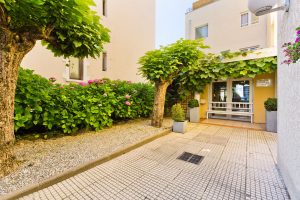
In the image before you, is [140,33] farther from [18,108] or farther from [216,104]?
[18,108]

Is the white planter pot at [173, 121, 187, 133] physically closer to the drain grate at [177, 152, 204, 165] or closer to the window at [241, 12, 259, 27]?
the drain grate at [177, 152, 204, 165]

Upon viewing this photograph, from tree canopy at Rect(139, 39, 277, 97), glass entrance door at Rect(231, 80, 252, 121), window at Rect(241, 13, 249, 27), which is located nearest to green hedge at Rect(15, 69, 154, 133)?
tree canopy at Rect(139, 39, 277, 97)

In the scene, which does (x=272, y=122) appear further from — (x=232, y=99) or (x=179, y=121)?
(x=179, y=121)

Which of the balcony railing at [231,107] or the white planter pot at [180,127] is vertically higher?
the balcony railing at [231,107]

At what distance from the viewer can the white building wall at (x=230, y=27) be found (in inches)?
376

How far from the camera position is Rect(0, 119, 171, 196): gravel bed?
7.71 feet

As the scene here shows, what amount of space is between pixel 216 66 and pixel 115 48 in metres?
5.78

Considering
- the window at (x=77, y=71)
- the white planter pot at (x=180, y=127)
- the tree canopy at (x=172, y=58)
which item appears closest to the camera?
the tree canopy at (x=172, y=58)

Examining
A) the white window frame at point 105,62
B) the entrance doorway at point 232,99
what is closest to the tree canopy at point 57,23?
the white window frame at point 105,62

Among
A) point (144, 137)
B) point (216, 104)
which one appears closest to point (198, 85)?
point (216, 104)

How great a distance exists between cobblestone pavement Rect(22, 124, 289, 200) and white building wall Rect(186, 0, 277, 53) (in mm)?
8795

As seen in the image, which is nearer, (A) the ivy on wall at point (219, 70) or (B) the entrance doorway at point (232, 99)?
(A) the ivy on wall at point (219, 70)

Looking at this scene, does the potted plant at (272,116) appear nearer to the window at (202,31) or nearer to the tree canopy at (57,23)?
the tree canopy at (57,23)

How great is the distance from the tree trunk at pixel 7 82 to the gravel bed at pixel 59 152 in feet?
1.14
